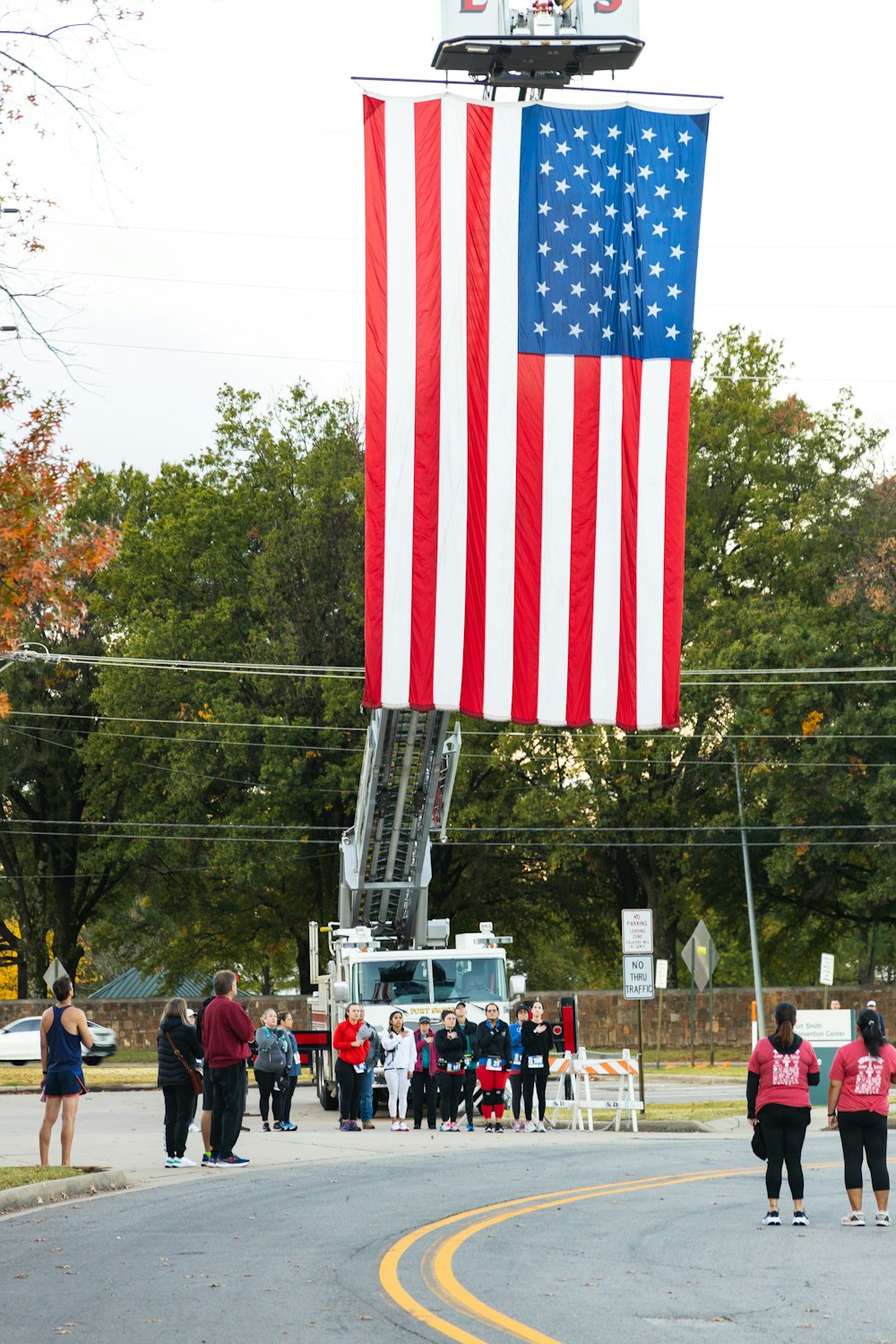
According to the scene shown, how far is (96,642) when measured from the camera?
5091 centimetres

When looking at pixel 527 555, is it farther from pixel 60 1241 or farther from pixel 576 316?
pixel 60 1241

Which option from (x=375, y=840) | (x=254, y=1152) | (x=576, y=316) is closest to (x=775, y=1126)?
(x=254, y=1152)

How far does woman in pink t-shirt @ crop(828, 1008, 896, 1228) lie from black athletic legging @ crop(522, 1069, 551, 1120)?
1076cm

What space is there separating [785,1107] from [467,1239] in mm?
2511

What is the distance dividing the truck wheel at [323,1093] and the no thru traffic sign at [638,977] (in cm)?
614

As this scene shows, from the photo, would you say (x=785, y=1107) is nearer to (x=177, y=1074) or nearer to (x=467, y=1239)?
(x=467, y=1239)

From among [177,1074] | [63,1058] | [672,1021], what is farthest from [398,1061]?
[672,1021]

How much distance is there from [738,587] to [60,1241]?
A: 1634 inches

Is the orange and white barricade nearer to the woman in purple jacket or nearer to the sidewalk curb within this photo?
the woman in purple jacket

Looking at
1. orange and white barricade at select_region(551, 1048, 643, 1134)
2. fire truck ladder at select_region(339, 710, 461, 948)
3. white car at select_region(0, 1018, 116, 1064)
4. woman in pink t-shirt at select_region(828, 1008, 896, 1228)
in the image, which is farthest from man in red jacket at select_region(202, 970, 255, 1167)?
white car at select_region(0, 1018, 116, 1064)

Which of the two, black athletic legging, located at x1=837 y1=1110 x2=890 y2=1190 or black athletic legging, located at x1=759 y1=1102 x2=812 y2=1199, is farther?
black athletic legging, located at x1=759 y1=1102 x2=812 y2=1199

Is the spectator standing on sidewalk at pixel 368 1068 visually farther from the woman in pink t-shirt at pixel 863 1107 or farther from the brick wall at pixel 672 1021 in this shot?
the brick wall at pixel 672 1021

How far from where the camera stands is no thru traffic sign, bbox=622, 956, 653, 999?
24.0m

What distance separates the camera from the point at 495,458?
21.8m
